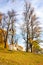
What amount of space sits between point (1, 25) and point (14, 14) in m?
4.15

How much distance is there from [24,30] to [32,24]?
233 cm

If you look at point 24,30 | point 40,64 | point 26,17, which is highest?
point 26,17

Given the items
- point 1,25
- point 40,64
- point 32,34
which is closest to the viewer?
point 40,64

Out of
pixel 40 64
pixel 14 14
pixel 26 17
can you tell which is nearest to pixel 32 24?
pixel 26 17

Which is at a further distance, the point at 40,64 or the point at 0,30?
the point at 0,30

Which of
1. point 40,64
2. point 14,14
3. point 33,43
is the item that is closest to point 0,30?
point 14,14

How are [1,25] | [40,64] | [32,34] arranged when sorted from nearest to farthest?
[40,64] → [32,34] → [1,25]

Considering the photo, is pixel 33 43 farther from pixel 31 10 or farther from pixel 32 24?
pixel 31 10

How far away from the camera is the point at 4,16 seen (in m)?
50.4

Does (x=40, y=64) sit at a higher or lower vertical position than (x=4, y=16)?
lower

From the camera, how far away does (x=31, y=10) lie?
159 feet

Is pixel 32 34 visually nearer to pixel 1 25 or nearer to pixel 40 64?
pixel 1 25

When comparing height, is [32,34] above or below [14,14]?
below

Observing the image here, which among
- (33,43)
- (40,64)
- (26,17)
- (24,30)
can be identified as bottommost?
(40,64)
